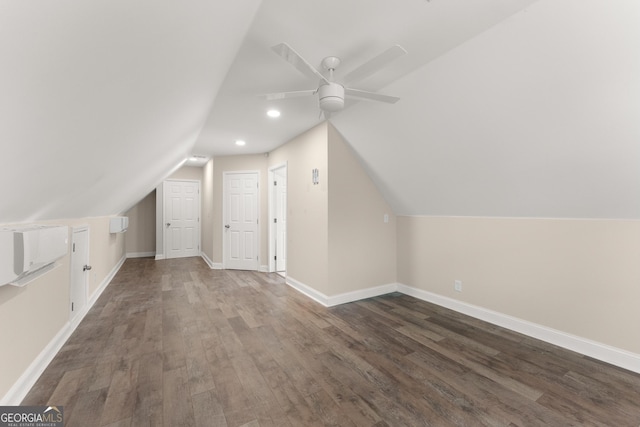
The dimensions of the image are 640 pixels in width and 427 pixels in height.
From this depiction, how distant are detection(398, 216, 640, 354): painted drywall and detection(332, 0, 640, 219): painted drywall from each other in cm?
18

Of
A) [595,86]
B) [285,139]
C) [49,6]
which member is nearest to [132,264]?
[285,139]

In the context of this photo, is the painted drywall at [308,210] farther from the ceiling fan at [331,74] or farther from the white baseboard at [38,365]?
the white baseboard at [38,365]

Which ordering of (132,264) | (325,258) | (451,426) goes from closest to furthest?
(451,426) → (325,258) → (132,264)

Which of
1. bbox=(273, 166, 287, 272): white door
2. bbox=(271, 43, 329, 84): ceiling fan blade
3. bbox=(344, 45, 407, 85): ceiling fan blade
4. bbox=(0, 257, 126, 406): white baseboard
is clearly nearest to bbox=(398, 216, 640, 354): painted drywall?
bbox=(344, 45, 407, 85): ceiling fan blade

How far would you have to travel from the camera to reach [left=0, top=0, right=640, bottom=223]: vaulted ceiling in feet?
3.19

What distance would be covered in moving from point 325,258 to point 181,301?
6.75 feet

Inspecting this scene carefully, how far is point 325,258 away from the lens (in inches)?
138

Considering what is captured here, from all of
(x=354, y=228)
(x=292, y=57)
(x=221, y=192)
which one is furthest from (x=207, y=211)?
(x=292, y=57)

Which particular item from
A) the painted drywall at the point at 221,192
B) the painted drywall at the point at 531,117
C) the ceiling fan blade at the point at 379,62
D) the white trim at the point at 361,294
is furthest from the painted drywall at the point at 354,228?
the painted drywall at the point at 221,192

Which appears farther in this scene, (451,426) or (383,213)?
(383,213)

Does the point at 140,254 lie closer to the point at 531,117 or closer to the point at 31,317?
the point at 31,317

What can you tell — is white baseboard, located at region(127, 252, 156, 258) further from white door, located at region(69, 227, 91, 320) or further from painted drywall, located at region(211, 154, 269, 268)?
white door, located at region(69, 227, 91, 320)

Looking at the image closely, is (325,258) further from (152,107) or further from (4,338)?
(4,338)

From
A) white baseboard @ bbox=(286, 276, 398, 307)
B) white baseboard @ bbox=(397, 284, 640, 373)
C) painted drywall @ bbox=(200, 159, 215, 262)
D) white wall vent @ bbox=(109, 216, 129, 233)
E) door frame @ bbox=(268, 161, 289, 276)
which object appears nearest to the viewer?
white baseboard @ bbox=(397, 284, 640, 373)
